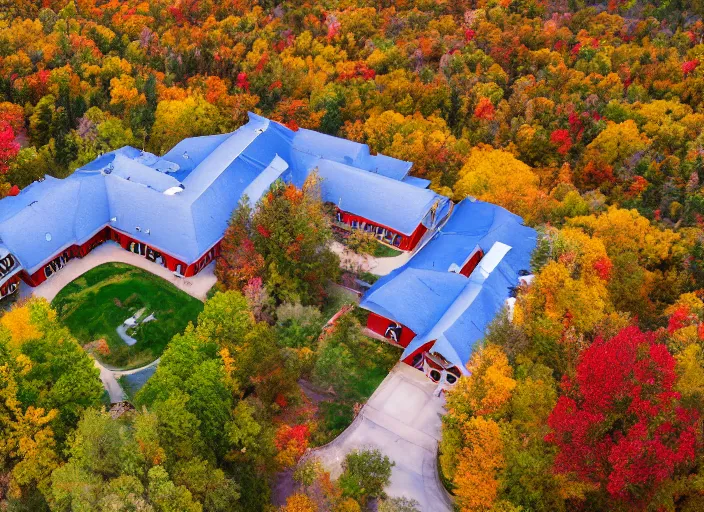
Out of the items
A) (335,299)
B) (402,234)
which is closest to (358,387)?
(335,299)

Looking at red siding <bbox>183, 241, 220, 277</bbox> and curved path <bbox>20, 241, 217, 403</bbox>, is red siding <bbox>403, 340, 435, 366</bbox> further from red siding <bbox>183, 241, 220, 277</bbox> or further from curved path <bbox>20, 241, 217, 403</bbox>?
red siding <bbox>183, 241, 220, 277</bbox>

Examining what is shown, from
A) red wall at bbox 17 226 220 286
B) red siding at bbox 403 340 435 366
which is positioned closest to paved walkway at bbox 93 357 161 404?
red wall at bbox 17 226 220 286

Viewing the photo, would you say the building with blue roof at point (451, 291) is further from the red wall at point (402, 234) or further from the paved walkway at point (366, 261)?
the paved walkway at point (366, 261)

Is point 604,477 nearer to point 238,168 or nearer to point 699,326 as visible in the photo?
point 699,326

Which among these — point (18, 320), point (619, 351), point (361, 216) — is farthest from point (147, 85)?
point (619, 351)

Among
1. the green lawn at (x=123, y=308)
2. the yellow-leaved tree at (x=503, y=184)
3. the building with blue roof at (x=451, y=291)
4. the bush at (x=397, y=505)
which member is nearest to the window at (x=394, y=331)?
the building with blue roof at (x=451, y=291)

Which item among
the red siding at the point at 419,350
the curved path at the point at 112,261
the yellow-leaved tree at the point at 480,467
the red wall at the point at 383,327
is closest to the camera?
the yellow-leaved tree at the point at 480,467
